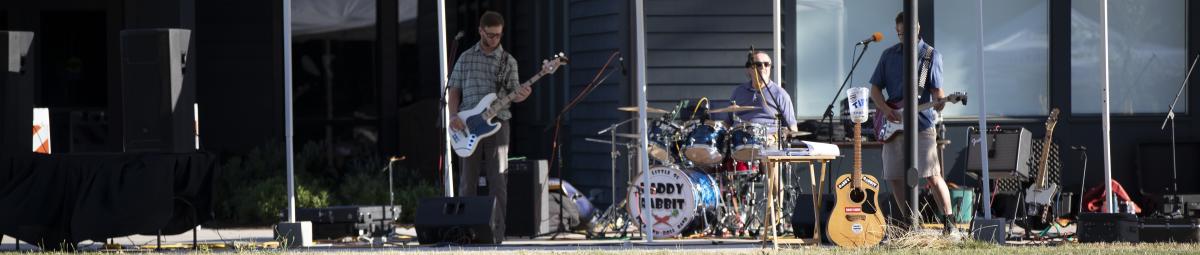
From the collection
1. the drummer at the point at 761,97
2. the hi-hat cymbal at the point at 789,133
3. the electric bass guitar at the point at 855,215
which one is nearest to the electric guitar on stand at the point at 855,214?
the electric bass guitar at the point at 855,215

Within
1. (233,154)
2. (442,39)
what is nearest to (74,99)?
(233,154)

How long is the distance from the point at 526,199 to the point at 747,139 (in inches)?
57.3

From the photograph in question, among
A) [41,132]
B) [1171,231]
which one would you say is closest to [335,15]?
[41,132]

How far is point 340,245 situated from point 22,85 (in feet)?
6.57

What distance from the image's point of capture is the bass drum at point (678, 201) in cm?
1165

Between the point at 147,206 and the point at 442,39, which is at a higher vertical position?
the point at 442,39

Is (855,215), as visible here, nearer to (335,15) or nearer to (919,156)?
(919,156)

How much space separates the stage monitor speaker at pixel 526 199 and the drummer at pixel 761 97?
1.33 m

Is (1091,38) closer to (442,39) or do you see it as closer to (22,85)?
(442,39)

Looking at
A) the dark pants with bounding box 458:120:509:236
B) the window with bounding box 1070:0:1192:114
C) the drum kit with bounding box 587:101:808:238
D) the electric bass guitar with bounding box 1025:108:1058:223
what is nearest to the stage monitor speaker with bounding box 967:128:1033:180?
the electric bass guitar with bounding box 1025:108:1058:223

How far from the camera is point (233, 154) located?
613 inches

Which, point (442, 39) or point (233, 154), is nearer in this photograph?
point (442, 39)

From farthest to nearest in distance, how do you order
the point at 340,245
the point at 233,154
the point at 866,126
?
1. the point at 233,154
2. the point at 866,126
3. the point at 340,245

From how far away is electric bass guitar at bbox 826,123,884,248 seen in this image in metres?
10.2
